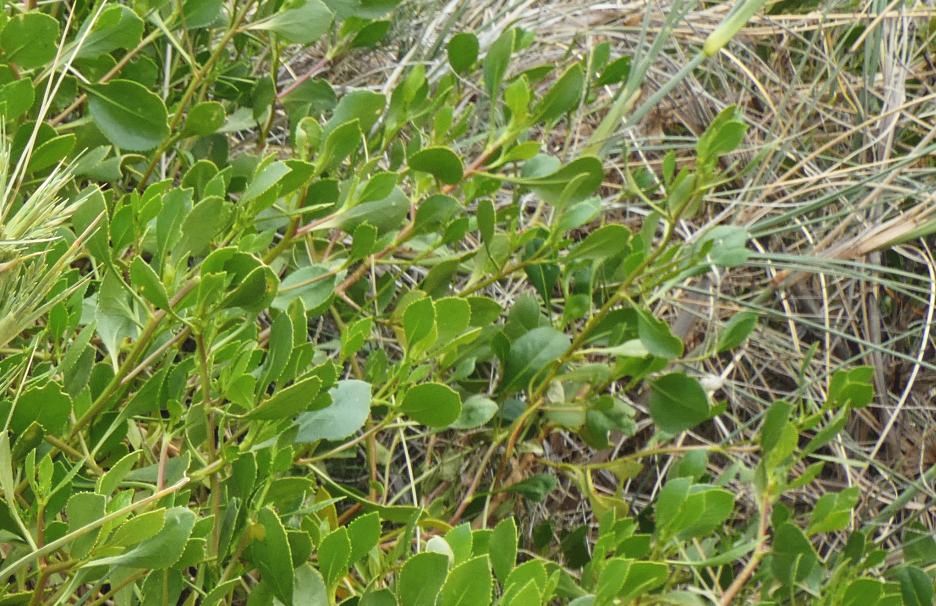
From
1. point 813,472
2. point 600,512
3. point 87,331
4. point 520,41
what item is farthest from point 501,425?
point 87,331

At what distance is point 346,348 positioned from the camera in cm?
92

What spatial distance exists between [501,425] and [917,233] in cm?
60

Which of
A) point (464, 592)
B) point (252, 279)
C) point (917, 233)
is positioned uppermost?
point (252, 279)

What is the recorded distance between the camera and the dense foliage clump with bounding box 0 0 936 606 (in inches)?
29.5

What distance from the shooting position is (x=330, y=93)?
4.21 ft

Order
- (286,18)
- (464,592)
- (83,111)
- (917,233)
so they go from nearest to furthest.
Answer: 1. (464,592)
2. (286,18)
3. (83,111)
4. (917,233)

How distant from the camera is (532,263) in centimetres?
115

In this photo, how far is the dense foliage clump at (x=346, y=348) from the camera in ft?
2.46

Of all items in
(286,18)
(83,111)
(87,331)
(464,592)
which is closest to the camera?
(464,592)

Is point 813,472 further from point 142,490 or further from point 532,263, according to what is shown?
point 142,490

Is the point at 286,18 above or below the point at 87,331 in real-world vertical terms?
above

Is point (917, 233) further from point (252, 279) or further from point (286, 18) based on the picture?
point (252, 279)

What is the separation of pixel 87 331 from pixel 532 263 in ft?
1.54

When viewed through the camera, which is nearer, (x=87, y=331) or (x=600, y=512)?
(x=87, y=331)
